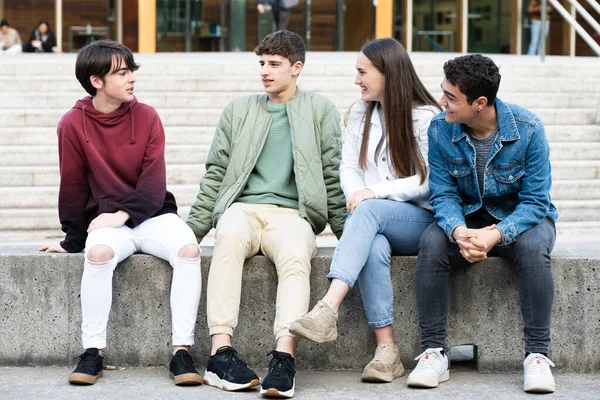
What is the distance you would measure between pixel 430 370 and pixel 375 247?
0.59 meters

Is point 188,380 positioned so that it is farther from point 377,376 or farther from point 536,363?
point 536,363

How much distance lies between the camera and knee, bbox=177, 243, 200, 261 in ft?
15.3

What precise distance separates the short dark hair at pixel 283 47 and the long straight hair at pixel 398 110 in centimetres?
39

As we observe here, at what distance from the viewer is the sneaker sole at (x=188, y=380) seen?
4.47 metres

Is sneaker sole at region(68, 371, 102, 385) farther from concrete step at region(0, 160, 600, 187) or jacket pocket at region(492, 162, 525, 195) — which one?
concrete step at region(0, 160, 600, 187)

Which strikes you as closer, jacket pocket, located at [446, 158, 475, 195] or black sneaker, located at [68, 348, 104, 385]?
black sneaker, located at [68, 348, 104, 385]

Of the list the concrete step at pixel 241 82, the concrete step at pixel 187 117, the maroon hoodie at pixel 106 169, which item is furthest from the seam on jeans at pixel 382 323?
the concrete step at pixel 241 82

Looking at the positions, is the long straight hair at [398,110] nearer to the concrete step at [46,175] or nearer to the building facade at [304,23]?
the concrete step at [46,175]

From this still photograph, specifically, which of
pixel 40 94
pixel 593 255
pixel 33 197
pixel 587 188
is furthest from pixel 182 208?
pixel 593 255

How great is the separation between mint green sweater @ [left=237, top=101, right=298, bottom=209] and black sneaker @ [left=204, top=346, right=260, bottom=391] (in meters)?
0.90

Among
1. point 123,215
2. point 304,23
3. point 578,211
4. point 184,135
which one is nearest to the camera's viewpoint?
point 123,215

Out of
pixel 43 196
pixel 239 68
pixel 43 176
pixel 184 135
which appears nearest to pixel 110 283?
pixel 43 196

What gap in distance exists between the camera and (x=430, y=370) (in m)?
4.48

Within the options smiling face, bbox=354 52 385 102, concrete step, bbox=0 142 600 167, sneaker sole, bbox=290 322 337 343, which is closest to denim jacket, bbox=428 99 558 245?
smiling face, bbox=354 52 385 102
